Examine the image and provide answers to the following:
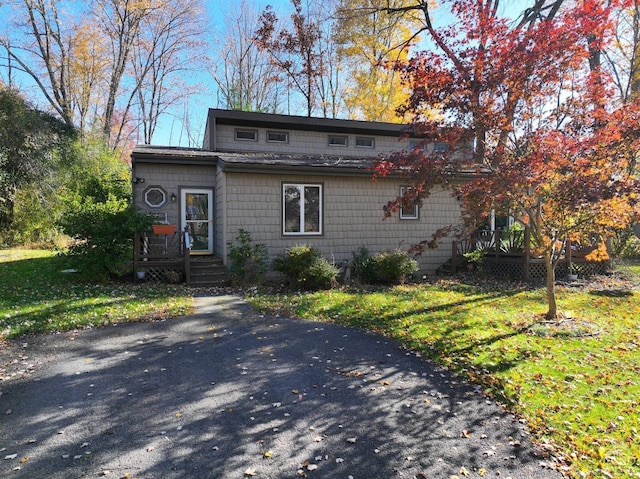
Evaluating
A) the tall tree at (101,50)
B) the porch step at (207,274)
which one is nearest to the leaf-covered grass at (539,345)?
the porch step at (207,274)

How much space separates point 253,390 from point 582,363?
4111 mm

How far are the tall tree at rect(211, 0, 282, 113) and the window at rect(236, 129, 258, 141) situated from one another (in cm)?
1478

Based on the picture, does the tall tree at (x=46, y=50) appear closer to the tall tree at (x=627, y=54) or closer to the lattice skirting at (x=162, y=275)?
the lattice skirting at (x=162, y=275)

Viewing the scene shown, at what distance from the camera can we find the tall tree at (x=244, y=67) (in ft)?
95.0

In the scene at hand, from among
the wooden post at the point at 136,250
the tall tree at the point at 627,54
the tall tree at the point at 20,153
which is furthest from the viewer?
the tall tree at the point at 627,54

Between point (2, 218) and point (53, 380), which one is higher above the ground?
point (2, 218)

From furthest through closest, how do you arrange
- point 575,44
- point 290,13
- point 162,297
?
point 290,13 < point 162,297 < point 575,44

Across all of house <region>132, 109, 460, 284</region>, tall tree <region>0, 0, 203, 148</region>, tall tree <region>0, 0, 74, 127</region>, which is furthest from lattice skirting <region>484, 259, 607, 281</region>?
tall tree <region>0, 0, 74, 127</region>

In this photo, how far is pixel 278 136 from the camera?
A: 50.3 ft

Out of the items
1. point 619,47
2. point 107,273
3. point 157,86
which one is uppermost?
point 157,86

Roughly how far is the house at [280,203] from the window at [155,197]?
28 mm

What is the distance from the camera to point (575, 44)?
6.14m

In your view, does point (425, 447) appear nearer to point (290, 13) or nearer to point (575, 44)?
point (575, 44)

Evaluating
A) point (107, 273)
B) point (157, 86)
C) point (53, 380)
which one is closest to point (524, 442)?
point (53, 380)
